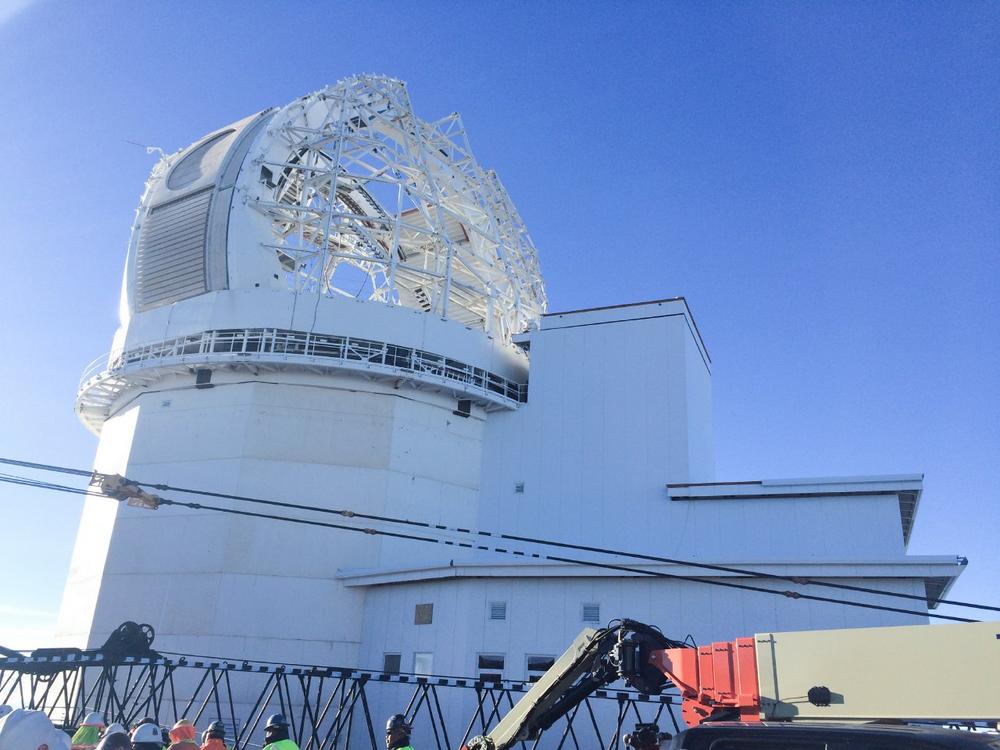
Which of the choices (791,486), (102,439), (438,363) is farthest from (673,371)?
(102,439)

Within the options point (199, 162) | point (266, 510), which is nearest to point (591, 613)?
point (266, 510)

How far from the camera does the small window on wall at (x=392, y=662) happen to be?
22734 mm

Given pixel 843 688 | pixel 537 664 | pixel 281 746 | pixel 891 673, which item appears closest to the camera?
pixel 891 673

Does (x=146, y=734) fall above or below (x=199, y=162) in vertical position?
below

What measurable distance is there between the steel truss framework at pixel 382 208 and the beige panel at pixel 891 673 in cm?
2263

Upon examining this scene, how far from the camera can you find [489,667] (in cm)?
2070

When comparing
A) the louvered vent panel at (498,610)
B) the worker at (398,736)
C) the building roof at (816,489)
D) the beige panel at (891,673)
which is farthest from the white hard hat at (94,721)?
the building roof at (816,489)

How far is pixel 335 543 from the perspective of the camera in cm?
2500

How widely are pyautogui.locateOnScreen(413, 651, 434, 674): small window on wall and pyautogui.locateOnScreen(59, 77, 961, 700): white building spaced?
0.10 metres

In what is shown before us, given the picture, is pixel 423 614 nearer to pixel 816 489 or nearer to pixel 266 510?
pixel 266 510

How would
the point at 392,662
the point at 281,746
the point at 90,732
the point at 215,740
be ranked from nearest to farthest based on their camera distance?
the point at 281,746 → the point at 215,740 → the point at 90,732 → the point at 392,662

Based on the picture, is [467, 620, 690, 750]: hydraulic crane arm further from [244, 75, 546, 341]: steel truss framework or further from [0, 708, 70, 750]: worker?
[244, 75, 546, 341]: steel truss framework

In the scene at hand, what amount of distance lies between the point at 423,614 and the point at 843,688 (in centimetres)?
1679

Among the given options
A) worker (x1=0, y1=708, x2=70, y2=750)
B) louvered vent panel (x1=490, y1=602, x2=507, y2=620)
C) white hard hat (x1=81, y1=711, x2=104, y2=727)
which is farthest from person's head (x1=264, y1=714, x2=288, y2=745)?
louvered vent panel (x1=490, y1=602, x2=507, y2=620)
